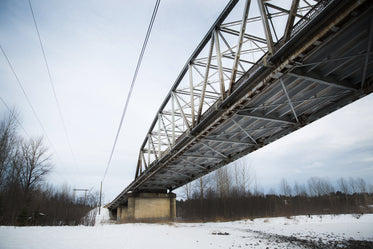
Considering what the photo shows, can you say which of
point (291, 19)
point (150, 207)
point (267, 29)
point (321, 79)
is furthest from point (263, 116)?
point (150, 207)

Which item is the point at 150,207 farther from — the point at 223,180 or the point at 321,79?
the point at 321,79

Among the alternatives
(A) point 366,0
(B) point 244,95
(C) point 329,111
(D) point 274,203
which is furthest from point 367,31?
(D) point 274,203

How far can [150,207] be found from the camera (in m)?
26.9

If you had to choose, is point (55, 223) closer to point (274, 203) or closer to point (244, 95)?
point (244, 95)

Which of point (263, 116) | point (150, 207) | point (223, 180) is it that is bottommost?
point (150, 207)

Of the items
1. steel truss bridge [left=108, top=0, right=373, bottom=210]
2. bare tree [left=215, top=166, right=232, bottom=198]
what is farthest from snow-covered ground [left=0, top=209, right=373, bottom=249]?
bare tree [left=215, top=166, right=232, bottom=198]

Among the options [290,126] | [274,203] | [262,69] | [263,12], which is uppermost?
Result: [263,12]

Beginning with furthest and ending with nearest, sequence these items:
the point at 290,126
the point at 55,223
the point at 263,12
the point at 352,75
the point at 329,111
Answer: the point at 55,223
the point at 290,126
the point at 329,111
the point at 352,75
the point at 263,12

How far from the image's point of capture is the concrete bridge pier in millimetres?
25906

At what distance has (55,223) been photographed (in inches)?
657

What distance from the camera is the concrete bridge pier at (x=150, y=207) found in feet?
85.0

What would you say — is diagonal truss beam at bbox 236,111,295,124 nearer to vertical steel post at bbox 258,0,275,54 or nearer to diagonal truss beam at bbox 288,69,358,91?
diagonal truss beam at bbox 288,69,358,91

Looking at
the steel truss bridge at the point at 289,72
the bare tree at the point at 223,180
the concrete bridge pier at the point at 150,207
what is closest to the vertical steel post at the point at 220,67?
the steel truss bridge at the point at 289,72

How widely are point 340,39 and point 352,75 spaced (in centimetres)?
264
